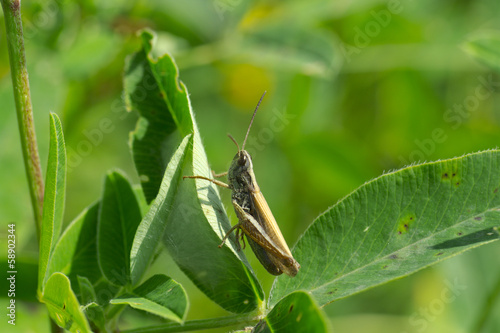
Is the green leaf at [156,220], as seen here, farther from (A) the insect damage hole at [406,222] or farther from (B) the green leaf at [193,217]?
(A) the insect damage hole at [406,222]

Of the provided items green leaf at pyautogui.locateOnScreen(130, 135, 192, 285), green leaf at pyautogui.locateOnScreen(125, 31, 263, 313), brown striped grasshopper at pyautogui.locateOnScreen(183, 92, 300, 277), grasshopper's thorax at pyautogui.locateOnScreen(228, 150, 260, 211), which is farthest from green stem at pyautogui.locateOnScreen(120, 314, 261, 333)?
grasshopper's thorax at pyautogui.locateOnScreen(228, 150, 260, 211)

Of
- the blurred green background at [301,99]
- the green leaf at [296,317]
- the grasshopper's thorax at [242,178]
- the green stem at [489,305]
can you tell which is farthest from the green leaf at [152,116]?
the green stem at [489,305]

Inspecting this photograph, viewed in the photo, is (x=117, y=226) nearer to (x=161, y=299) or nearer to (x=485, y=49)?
(x=161, y=299)

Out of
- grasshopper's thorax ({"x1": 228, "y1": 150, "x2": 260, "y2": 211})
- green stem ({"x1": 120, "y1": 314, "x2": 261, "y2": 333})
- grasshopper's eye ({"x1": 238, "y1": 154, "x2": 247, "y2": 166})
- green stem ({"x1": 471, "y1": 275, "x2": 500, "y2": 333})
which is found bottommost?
green stem ({"x1": 471, "y1": 275, "x2": 500, "y2": 333})

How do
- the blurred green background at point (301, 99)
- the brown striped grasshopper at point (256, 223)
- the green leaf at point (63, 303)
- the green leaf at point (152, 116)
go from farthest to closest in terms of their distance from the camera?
the blurred green background at point (301, 99), the brown striped grasshopper at point (256, 223), the green leaf at point (152, 116), the green leaf at point (63, 303)

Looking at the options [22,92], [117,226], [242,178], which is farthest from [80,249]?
[242,178]

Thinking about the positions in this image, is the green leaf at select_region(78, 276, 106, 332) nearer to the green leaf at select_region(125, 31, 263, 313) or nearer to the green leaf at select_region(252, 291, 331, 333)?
the green leaf at select_region(125, 31, 263, 313)
